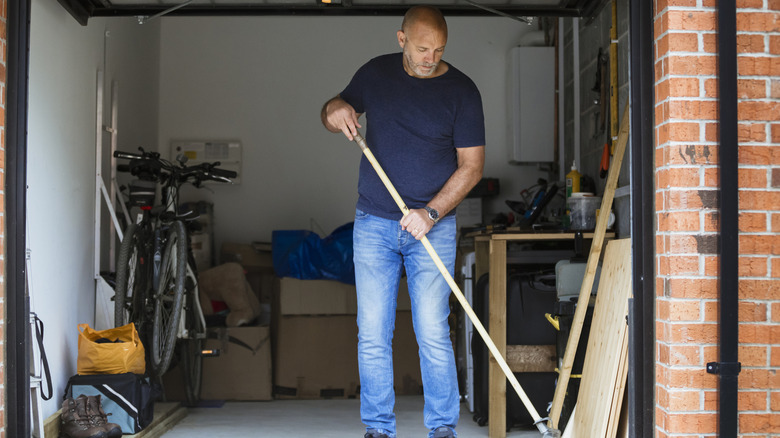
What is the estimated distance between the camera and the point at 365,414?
120 inches

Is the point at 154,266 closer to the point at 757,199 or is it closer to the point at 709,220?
the point at 709,220

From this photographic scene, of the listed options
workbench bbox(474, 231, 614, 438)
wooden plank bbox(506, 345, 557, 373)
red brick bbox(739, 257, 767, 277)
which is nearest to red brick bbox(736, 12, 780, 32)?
red brick bbox(739, 257, 767, 277)

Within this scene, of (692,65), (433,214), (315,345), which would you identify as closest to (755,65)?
(692,65)

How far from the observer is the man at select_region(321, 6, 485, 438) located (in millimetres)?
3059

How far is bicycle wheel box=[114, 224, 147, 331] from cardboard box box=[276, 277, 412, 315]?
1170 millimetres

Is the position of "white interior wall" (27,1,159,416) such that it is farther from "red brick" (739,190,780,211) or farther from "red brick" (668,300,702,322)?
"red brick" (739,190,780,211)

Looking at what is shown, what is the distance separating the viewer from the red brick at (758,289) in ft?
8.18

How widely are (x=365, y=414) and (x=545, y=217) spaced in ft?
7.98

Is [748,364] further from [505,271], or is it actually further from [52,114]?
[52,114]

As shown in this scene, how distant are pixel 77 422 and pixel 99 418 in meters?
0.09

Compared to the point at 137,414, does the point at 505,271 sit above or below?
above

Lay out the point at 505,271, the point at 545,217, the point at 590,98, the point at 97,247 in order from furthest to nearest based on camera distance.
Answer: the point at 545,217
the point at 590,98
the point at 97,247
the point at 505,271

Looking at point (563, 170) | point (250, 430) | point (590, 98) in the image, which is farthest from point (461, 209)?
point (250, 430)

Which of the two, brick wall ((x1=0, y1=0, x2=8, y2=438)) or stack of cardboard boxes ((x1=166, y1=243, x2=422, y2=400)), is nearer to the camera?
brick wall ((x1=0, y1=0, x2=8, y2=438))
